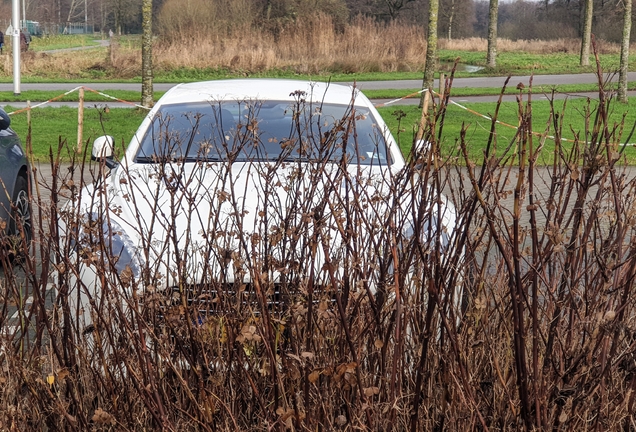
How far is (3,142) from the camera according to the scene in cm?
684

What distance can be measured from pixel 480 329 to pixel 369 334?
47 centimetres

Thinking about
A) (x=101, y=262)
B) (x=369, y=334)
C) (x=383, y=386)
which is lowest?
(x=383, y=386)

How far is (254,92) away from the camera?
623 centimetres

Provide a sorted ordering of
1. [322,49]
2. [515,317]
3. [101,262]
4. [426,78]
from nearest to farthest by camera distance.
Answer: [515,317] < [101,262] < [426,78] < [322,49]

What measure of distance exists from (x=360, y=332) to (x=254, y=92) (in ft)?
12.7

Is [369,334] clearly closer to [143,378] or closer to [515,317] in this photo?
[515,317]

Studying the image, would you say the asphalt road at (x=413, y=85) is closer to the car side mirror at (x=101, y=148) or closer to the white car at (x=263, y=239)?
the car side mirror at (x=101, y=148)

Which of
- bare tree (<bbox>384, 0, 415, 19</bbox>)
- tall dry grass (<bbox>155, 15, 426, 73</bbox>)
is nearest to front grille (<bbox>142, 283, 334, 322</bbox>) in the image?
tall dry grass (<bbox>155, 15, 426, 73</bbox>)

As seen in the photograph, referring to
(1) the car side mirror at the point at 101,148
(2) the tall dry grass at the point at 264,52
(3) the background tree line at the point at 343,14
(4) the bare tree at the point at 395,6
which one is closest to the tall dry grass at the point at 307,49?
(2) the tall dry grass at the point at 264,52

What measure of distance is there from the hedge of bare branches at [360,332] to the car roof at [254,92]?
10.3ft

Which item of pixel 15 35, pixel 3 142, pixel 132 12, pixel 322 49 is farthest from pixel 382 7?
pixel 3 142

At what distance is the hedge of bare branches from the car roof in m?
3.13

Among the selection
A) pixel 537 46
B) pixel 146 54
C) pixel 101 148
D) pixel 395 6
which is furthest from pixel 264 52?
pixel 101 148

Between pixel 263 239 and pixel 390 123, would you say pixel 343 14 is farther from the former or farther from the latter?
pixel 263 239
